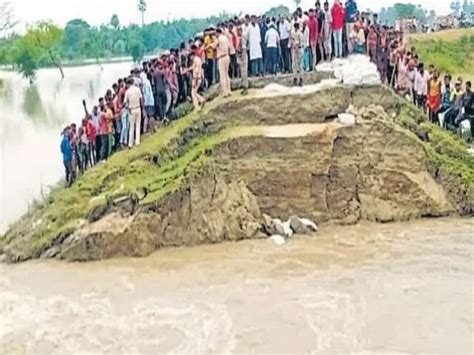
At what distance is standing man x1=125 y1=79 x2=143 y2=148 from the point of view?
14.3 metres

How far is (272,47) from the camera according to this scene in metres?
15.8

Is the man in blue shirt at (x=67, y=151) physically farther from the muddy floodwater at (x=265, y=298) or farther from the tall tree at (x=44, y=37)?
the tall tree at (x=44, y=37)

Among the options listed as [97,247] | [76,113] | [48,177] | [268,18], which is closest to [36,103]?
[76,113]

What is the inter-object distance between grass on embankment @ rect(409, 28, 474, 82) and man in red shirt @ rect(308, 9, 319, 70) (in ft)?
50.2

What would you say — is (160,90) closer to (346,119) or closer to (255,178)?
(255,178)

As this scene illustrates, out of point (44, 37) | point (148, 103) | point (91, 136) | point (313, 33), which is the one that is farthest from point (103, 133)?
point (44, 37)

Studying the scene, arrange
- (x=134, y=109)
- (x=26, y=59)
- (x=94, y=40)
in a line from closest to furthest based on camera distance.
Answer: (x=134, y=109)
(x=26, y=59)
(x=94, y=40)

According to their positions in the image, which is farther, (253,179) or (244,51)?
(244,51)

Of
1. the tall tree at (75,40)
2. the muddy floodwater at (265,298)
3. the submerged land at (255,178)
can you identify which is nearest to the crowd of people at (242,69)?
the submerged land at (255,178)

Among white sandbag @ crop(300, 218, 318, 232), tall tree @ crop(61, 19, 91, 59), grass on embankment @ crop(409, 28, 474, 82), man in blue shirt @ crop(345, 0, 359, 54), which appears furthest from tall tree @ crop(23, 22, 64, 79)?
white sandbag @ crop(300, 218, 318, 232)

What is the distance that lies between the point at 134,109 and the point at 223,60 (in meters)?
1.72

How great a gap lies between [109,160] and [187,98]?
193cm

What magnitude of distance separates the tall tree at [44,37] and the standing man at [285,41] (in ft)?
199

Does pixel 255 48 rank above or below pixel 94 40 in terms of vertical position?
above
